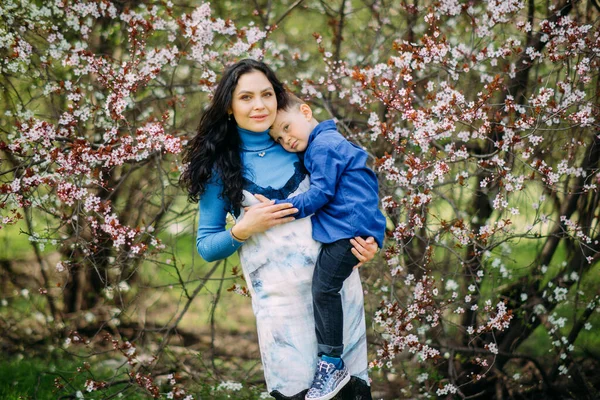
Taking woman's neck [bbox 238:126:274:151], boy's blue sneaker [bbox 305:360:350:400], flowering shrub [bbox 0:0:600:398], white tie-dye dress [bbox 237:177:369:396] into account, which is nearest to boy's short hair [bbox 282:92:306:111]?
woman's neck [bbox 238:126:274:151]

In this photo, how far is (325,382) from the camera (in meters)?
2.29

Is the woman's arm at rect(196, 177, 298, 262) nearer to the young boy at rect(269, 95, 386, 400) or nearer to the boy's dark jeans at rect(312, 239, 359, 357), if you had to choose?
the young boy at rect(269, 95, 386, 400)

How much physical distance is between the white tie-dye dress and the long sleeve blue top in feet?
0.29

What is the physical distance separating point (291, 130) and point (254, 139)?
151mm

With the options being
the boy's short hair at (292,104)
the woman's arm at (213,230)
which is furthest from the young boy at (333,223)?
the woman's arm at (213,230)

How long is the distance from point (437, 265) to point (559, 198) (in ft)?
2.98

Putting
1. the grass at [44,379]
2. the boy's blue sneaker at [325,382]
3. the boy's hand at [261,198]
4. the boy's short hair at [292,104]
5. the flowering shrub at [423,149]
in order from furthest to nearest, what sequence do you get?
the grass at [44,379], the flowering shrub at [423,149], the boy's short hair at [292,104], the boy's hand at [261,198], the boy's blue sneaker at [325,382]


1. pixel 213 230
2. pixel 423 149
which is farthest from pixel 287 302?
pixel 423 149

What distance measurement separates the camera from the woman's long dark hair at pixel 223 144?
2.43 meters

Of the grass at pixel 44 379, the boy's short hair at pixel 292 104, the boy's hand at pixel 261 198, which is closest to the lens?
the boy's hand at pixel 261 198

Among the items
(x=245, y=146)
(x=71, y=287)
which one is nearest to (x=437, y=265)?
(x=245, y=146)

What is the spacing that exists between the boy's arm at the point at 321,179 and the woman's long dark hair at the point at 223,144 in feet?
0.70

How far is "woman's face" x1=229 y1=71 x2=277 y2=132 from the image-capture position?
95.0 inches

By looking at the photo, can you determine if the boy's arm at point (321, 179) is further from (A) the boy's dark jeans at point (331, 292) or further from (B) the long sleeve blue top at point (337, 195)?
(A) the boy's dark jeans at point (331, 292)
